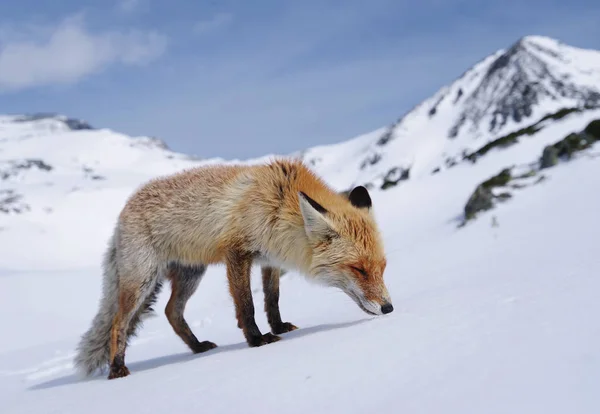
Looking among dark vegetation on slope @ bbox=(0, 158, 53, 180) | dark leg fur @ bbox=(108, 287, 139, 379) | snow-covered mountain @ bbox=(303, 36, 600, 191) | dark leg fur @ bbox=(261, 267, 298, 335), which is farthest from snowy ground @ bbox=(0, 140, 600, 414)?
dark vegetation on slope @ bbox=(0, 158, 53, 180)

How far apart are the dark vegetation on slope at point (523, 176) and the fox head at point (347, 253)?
8.96 meters

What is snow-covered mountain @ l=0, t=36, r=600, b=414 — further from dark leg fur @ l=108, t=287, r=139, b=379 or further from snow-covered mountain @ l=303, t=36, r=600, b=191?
snow-covered mountain @ l=303, t=36, r=600, b=191

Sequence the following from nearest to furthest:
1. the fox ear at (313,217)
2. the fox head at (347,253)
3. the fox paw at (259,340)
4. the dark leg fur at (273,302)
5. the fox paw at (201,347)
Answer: the fox head at (347,253) < the fox ear at (313,217) < the fox paw at (259,340) < the dark leg fur at (273,302) < the fox paw at (201,347)

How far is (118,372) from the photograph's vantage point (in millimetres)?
5750

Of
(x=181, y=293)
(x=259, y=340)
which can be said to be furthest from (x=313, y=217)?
(x=181, y=293)

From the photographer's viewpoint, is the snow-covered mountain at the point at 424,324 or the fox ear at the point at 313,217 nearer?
the snow-covered mountain at the point at 424,324

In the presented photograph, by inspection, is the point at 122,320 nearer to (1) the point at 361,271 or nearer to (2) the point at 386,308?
(1) the point at 361,271

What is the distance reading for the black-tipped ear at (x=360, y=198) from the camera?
588cm

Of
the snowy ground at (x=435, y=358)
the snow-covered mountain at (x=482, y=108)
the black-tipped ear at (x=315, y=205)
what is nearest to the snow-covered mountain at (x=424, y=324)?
the snowy ground at (x=435, y=358)

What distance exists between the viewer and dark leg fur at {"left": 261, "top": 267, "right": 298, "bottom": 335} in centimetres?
602

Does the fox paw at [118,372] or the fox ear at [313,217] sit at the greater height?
the fox ear at [313,217]

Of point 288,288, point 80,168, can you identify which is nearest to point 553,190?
point 288,288

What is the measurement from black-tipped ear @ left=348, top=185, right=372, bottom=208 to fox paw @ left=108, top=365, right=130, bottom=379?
126 inches

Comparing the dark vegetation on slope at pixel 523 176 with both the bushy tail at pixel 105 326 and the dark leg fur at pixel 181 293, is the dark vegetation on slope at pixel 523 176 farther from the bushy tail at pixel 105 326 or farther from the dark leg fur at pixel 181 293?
the bushy tail at pixel 105 326
